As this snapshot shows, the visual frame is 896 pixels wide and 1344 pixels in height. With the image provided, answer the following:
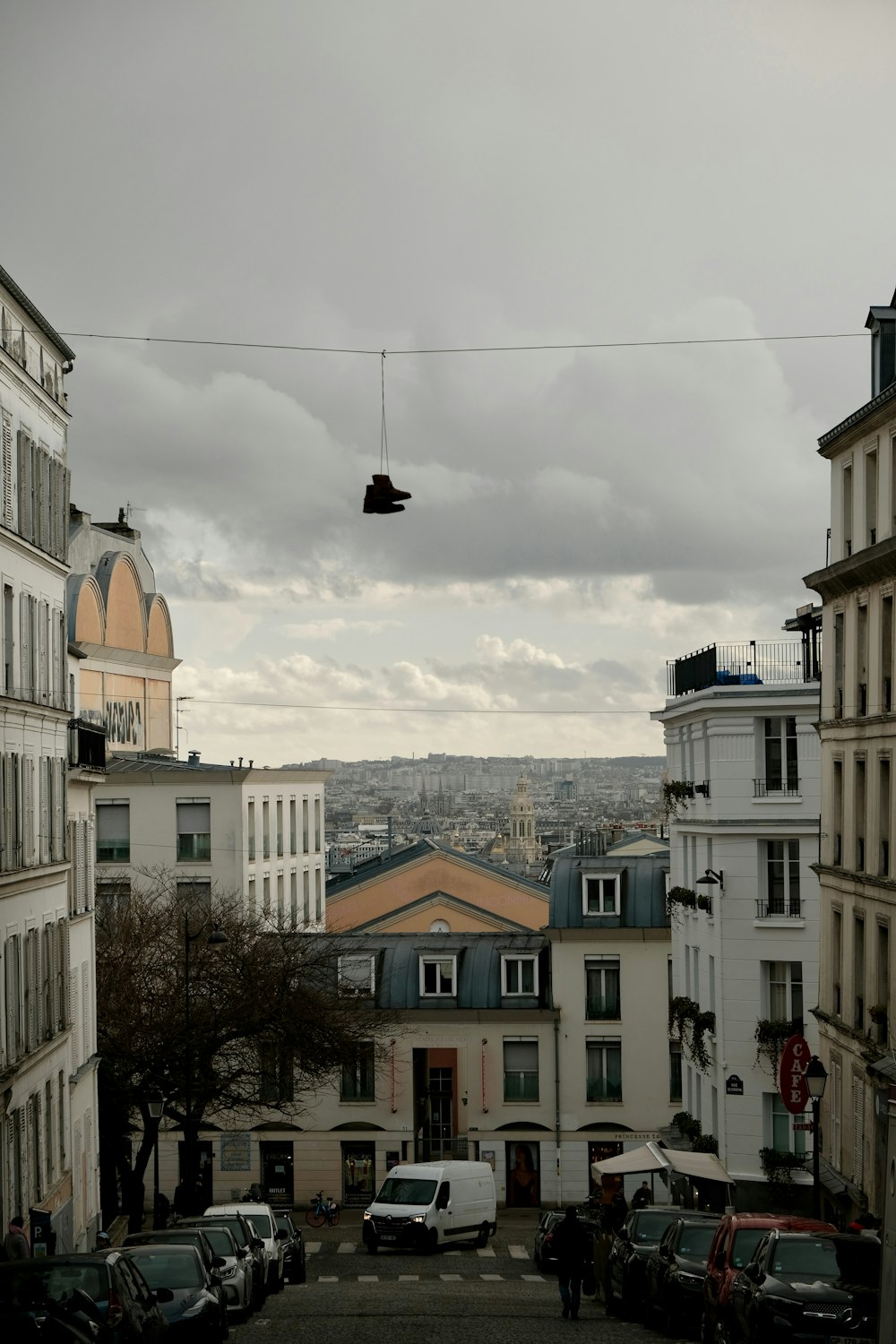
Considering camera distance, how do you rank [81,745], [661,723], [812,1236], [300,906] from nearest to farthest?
[812,1236] → [81,745] → [661,723] → [300,906]

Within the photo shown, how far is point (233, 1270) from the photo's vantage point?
2548 centimetres

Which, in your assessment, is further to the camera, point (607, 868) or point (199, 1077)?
point (607, 868)

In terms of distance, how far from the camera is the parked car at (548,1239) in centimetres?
3739

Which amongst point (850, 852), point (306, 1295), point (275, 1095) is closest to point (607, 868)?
point (275, 1095)

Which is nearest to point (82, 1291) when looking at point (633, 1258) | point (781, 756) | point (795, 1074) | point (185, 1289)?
A: point (185, 1289)

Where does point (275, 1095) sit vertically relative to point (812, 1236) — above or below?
below

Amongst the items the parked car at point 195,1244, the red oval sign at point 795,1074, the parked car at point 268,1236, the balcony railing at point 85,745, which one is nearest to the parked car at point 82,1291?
the parked car at point 195,1244

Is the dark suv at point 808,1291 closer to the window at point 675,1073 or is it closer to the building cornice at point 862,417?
the building cornice at point 862,417

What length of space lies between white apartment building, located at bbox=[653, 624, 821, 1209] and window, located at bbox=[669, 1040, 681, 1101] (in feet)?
40.1

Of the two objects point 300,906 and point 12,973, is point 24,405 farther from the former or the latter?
point 300,906

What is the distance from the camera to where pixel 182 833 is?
228 ft

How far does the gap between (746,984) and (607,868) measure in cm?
1638

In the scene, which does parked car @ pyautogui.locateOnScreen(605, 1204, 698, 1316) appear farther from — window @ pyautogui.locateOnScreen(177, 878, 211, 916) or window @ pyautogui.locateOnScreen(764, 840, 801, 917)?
window @ pyautogui.locateOnScreen(177, 878, 211, 916)

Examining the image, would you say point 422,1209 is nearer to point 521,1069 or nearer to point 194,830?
point 521,1069
